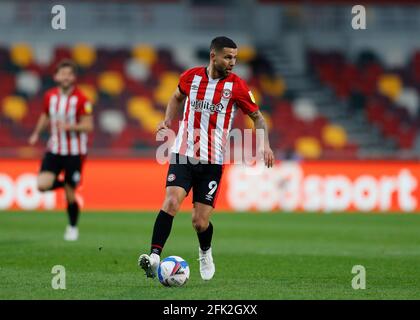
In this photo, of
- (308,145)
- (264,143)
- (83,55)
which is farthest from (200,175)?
(83,55)

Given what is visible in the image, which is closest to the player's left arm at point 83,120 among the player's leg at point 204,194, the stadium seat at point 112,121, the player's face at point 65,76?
the player's face at point 65,76

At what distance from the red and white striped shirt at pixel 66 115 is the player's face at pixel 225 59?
4753 millimetres

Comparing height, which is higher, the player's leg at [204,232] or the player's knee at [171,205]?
the player's knee at [171,205]

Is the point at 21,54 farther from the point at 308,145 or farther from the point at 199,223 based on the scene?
the point at 199,223

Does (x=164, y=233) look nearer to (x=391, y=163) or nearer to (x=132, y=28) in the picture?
(x=391, y=163)

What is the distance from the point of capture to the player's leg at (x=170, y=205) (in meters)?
8.34

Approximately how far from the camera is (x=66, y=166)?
13125mm

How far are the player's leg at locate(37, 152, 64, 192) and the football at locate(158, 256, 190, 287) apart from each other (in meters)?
5.13

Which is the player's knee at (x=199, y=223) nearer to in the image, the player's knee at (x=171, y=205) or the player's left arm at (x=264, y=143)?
the player's knee at (x=171, y=205)

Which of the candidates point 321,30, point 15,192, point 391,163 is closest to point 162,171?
point 15,192

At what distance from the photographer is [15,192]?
64.1ft

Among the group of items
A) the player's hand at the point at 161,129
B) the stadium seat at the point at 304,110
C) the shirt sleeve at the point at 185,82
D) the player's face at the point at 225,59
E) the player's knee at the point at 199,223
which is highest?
the stadium seat at the point at 304,110

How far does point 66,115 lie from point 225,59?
5.10 metres

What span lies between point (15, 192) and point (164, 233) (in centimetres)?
1171
